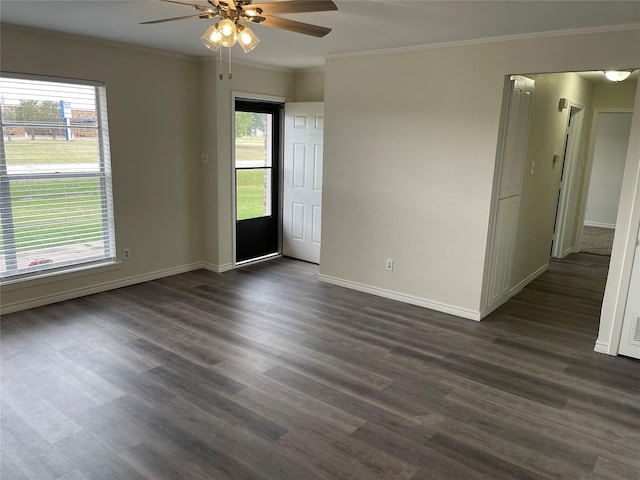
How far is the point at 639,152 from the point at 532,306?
1884 millimetres

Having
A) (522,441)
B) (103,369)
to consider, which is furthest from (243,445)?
(522,441)

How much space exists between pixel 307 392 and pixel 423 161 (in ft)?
8.02

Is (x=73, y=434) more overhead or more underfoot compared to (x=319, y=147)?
more underfoot

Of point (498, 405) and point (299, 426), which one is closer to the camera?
point (299, 426)

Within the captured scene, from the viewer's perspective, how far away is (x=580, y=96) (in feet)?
19.1

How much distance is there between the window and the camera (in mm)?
3928

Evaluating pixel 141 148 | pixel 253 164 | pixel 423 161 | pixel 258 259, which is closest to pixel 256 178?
pixel 253 164

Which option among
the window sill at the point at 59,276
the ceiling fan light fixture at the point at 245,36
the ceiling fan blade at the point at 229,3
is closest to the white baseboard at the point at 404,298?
the window sill at the point at 59,276

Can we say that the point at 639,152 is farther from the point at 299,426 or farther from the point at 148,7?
the point at 148,7

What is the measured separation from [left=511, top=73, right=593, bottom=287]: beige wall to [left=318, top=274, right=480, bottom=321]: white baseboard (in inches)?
37.9

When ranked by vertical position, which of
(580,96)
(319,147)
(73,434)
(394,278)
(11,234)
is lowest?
(73,434)

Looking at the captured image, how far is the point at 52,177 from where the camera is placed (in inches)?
166

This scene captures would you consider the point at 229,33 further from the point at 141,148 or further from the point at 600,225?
the point at 600,225

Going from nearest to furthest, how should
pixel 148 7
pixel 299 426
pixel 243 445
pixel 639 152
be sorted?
pixel 243 445, pixel 299 426, pixel 148 7, pixel 639 152
